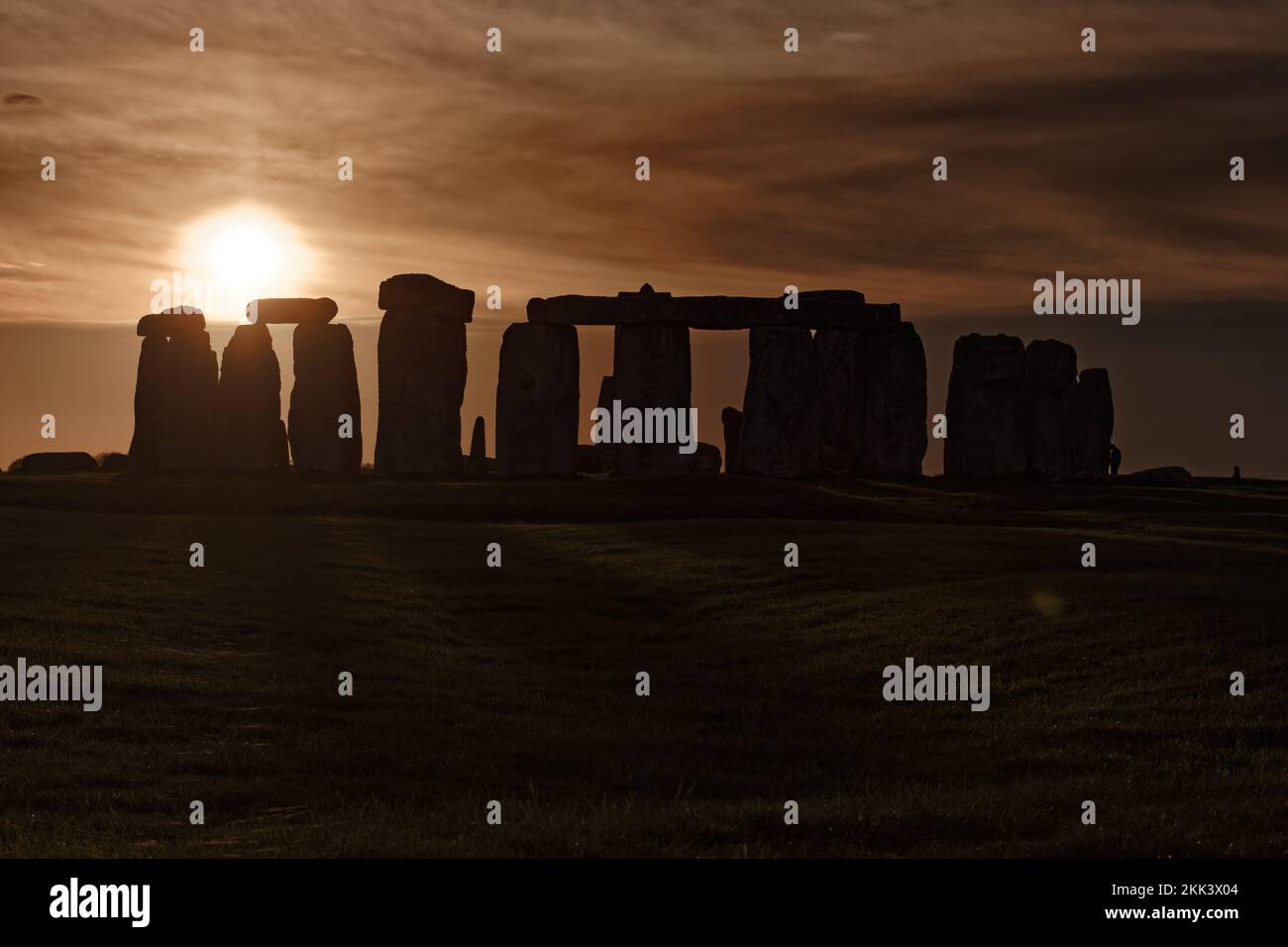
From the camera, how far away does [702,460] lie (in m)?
47.0

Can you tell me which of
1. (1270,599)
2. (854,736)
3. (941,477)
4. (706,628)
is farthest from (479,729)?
(941,477)

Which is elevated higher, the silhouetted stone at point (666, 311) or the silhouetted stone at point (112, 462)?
the silhouetted stone at point (666, 311)

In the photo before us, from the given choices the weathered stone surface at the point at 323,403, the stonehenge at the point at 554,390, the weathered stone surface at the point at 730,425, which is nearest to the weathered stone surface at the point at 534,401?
the stonehenge at the point at 554,390

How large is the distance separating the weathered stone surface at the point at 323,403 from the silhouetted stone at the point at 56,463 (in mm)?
11842

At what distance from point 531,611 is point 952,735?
797 cm

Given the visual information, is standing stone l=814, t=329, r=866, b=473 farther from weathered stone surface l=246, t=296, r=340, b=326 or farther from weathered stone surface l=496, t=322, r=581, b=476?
weathered stone surface l=246, t=296, r=340, b=326

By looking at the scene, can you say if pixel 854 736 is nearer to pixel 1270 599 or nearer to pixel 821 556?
pixel 1270 599

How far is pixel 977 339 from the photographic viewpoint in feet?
157

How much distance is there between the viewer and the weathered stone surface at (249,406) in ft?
147

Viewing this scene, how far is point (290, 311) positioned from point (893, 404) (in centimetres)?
1838

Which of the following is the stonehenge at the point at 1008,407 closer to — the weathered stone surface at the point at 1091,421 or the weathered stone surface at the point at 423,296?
the weathered stone surface at the point at 1091,421
